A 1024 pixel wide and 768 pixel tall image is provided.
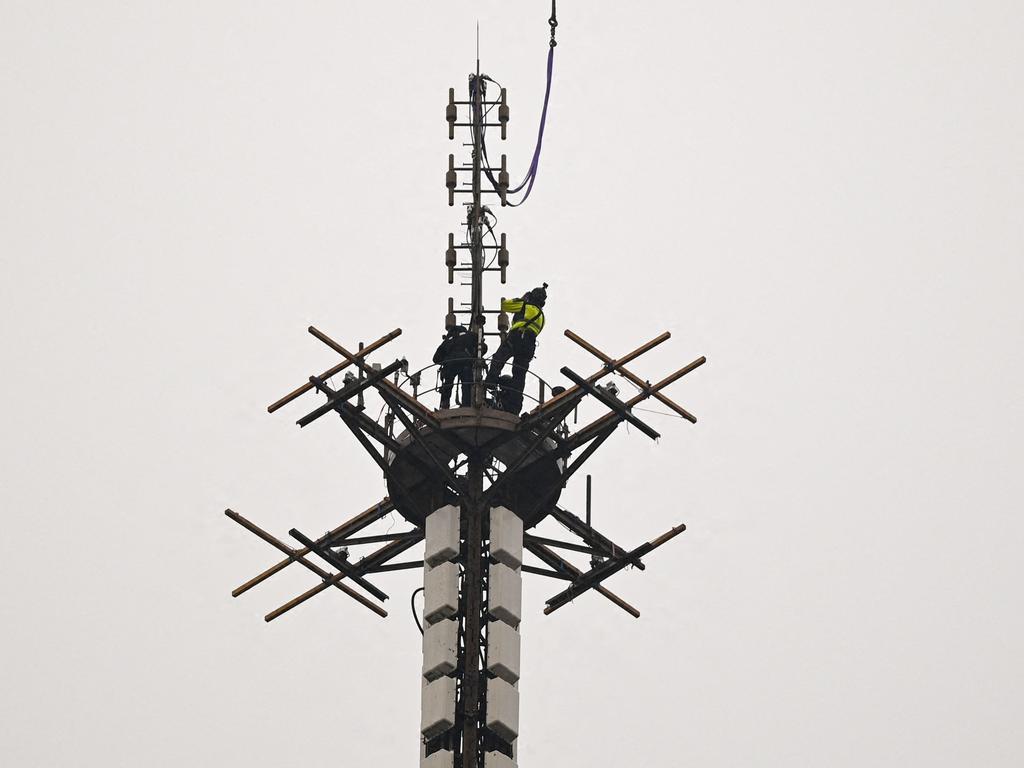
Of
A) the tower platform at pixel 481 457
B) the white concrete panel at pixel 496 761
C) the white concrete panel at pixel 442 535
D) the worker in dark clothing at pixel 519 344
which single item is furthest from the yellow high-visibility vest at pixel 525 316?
the white concrete panel at pixel 496 761

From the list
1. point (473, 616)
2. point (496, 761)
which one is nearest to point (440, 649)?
point (473, 616)

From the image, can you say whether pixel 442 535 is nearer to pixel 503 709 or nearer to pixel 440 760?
pixel 503 709

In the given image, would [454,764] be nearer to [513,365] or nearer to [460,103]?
[513,365]

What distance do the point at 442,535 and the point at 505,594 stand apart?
1924 millimetres

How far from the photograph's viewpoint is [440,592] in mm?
73188

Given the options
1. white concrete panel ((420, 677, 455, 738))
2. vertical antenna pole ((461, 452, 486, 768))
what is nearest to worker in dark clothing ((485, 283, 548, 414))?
vertical antenna pole ((461, 452, 486, 768))

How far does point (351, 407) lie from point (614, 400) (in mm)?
5365

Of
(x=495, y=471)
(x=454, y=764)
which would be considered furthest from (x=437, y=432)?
(x=454, y=764)

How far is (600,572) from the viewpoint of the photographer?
76.8 m

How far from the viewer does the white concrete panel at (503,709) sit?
72.1 metres

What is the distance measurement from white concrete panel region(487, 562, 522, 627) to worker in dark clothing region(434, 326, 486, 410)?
4306 mm

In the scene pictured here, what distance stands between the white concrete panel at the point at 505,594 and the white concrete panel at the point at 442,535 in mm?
946

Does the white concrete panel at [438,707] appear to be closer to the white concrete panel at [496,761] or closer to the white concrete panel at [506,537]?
the white concrete panel at [496,761]

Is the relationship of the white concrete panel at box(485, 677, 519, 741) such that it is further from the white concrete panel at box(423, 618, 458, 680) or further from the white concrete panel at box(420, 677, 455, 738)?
the white concrete panel at box(423, 618, 458, 680)
